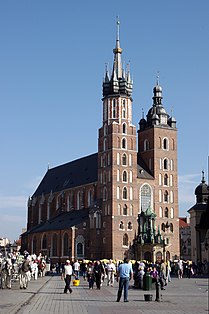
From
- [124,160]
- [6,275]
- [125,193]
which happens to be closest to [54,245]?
[125,193]

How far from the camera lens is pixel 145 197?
81.6 metres

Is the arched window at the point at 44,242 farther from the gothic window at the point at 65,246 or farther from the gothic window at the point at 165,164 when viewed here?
the gothic window at the point at 165,164

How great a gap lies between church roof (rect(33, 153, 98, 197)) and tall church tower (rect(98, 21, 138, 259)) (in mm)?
6846

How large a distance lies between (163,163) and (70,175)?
21.9 metres

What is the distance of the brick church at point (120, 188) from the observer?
78.3 metres

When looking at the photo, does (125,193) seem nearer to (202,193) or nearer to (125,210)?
(125,210)

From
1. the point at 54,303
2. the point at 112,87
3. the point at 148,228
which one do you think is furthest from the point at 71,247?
the point at 54,303

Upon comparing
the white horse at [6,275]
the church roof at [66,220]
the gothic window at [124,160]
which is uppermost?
the gothic window at [124,160]

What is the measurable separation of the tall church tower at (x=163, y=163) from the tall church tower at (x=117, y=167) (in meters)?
4.24

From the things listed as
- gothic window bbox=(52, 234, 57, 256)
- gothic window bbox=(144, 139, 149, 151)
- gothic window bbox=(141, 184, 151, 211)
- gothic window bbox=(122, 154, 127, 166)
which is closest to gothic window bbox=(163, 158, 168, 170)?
gothic window bbox=(144, 139, 149, 151)

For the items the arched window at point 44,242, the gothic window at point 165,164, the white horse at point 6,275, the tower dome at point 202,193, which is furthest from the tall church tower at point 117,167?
the white horse at point 6,275

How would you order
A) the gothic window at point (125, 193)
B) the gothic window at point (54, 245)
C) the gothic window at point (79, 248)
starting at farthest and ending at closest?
the gothic window at point (54, 245), the gothic window at point (79, 248), the gothic window at point (125, 193)

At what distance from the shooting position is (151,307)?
1770 cm

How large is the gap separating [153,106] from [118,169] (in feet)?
48.2
